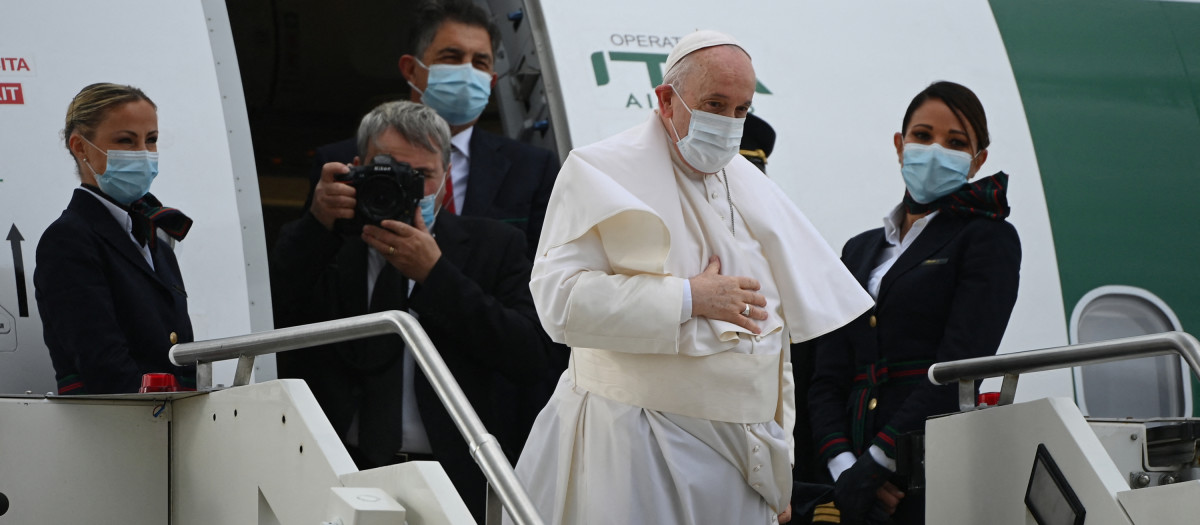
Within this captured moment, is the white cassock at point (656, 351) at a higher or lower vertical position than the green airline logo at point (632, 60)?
lower

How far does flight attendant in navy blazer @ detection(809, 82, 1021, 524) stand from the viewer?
3.67m

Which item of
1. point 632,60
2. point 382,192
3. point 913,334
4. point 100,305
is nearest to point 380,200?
point 382,192

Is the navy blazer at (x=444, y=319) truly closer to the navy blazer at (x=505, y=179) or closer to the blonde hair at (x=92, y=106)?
the navy blazer at (x=505, y=179)

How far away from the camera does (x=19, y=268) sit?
3.57m

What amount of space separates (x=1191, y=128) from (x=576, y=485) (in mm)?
3656

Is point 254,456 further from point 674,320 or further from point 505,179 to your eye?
point 505,179

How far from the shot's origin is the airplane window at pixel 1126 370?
16.5ft

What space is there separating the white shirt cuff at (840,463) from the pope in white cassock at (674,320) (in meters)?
0.68

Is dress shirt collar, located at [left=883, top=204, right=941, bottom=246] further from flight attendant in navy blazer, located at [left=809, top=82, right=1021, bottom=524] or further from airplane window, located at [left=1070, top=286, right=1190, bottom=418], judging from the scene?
airplane window, located at [left=1070, top=286, right=1190, bottom=418]

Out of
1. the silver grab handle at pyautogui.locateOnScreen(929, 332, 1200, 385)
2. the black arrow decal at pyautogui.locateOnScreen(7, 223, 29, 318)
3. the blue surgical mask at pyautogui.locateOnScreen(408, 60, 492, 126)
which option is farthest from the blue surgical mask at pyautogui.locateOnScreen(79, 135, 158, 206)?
the silver grab handle at pyautogui.locateOnScreen(929, 332, 1200, 385)

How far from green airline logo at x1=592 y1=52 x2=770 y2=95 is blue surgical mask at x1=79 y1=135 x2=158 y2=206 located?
1.66 m

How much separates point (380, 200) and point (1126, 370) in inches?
124

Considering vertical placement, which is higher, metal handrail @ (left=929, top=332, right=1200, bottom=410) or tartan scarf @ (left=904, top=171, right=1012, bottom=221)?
tartan scarf @ (left=904, top=171, right=1012, bottom=221)

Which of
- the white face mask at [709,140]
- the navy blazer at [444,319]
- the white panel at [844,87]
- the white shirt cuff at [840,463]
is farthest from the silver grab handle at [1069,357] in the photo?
the white panel at [844,87]
